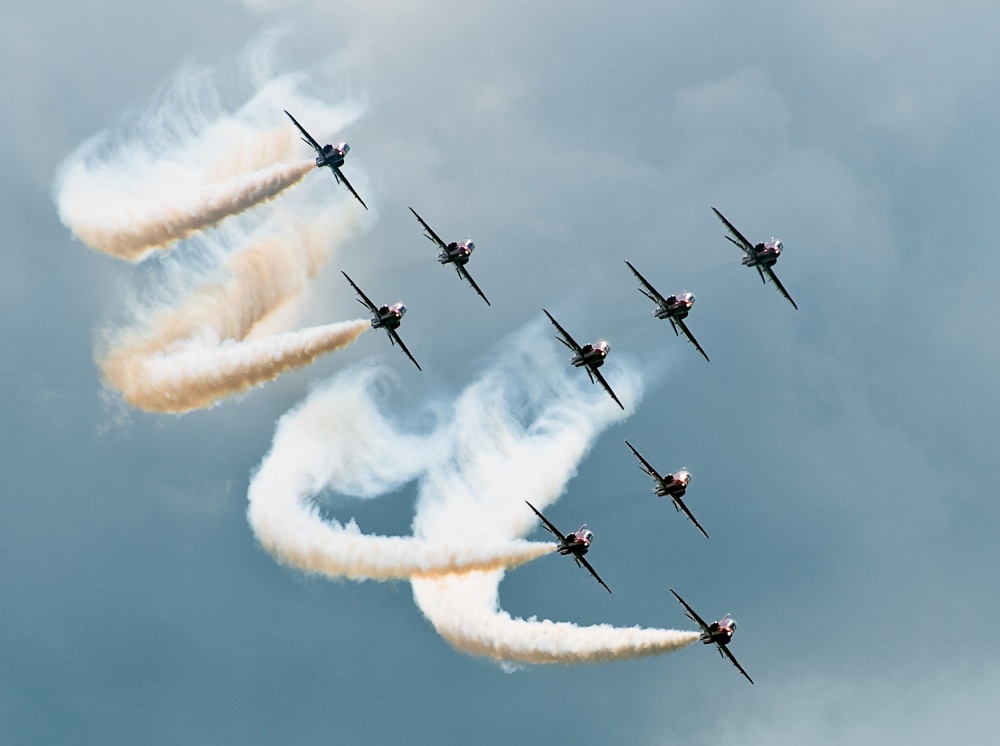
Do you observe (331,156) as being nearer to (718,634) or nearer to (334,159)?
(334,159)

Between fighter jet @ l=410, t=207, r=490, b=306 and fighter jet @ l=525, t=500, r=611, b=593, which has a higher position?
fighter jet @ l=410, t=207, r=490, b=306

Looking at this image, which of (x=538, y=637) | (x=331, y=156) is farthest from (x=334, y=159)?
(x=538, y=637)

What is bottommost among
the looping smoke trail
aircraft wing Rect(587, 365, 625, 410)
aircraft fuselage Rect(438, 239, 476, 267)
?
the looping smoke trail

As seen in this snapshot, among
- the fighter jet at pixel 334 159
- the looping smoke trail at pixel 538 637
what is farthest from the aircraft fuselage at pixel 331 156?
the looping smoke trail at pixel 538 637

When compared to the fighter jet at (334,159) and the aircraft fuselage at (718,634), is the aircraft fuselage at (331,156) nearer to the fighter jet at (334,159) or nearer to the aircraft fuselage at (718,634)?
the fighter jet at (334,159)

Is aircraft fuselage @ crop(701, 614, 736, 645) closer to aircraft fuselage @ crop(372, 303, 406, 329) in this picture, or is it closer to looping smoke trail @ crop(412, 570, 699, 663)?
looping smoke trail @ crop(412, 570, 699, 663)

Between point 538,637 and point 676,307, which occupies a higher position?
point 676,307

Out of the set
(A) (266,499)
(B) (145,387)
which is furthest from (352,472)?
(B) (145,387)

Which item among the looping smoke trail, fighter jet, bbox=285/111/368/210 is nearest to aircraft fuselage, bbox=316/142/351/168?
fighter jet, bbox=285/111/368/210

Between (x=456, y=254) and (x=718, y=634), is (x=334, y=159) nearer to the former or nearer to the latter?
(x=456, y=254)

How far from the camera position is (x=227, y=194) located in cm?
15862

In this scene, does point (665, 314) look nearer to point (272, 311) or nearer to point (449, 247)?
point (449, 247)

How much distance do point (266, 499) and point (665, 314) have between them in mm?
31661

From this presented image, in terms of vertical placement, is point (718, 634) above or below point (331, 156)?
below
